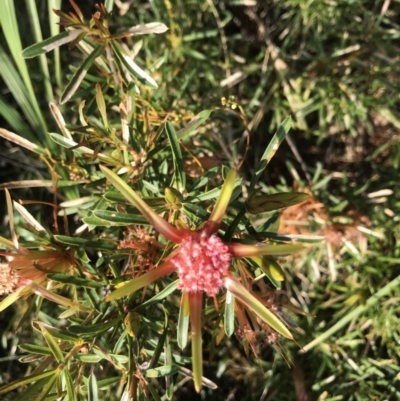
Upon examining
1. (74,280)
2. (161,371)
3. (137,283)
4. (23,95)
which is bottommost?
(161,371)

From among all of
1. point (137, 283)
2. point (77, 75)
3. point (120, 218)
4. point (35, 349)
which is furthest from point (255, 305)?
point (77, 75)

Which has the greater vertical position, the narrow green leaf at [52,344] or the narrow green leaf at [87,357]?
the narrow green leaf at [52,344]

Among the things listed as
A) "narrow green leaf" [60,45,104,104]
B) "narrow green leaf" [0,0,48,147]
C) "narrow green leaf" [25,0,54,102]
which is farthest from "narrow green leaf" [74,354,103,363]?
"narrow green leaf" [25,0,54,102]

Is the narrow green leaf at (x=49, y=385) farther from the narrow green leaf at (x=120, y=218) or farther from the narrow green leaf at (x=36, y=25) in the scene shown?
the narrow green leaf at (x=36, y=25)

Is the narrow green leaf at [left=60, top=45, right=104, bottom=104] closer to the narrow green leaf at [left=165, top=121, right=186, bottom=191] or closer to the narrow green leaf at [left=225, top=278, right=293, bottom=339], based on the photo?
the narrow green leaf at [left=165, top=121, right=186, bottom=191]

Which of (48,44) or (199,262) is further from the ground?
(48,44)

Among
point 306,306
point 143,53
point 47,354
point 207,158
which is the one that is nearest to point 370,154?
point 306,306

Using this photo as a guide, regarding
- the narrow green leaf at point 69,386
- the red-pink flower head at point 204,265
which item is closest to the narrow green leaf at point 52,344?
the narrow green leaf at point 69,386

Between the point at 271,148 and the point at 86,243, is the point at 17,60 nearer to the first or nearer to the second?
the point at 86,243

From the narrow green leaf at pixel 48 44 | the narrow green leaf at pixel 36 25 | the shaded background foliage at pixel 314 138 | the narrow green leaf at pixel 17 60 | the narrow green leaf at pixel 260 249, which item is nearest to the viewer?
the narrow green leaf at pixel 260 249
